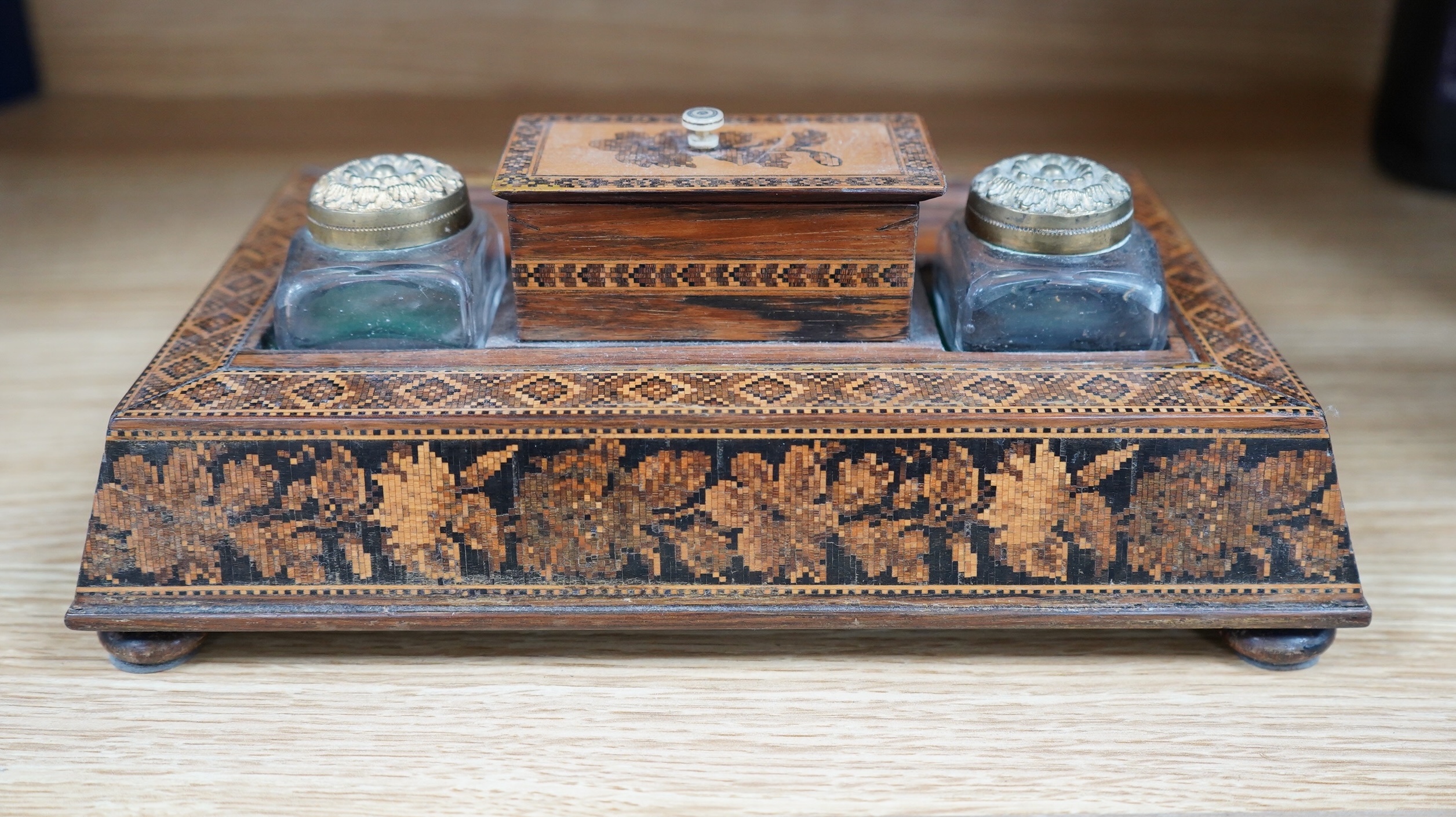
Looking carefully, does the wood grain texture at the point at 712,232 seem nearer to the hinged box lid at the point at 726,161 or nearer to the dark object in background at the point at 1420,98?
the hinged box lid at the point at 726,161

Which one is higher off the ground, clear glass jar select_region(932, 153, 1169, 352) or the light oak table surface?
clear glass jar select_region(932, 153, 1169, 352)

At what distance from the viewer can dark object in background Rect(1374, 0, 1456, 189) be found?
1945mm

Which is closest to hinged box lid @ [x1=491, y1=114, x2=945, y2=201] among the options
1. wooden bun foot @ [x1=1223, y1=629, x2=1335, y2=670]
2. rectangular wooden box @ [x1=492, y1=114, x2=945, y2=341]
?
rectangular wooden box @ [x1=492, y1=114, x2=945, y2=341]

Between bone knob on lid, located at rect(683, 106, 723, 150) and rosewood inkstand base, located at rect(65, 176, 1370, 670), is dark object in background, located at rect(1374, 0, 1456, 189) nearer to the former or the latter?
rosewood inkstand base, located at rect(65, 176, 1370, 670)

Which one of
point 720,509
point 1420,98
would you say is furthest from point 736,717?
point 1420,98

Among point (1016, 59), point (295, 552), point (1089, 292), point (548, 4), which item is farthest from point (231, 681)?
point (1016, 59)

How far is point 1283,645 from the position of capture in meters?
1.13

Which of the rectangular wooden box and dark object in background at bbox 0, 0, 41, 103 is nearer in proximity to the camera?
the rectangular wooden box

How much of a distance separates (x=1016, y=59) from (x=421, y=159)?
4.42 ft

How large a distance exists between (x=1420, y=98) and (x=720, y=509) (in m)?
1.40

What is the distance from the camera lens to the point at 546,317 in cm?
120

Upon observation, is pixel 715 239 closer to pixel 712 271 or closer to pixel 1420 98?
pixel 712 271

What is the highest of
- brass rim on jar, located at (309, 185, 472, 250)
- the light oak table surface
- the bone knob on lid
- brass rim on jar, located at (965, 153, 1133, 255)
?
the bone knob on lid

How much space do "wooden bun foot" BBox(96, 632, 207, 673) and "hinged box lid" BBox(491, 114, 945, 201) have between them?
43 centimetres
